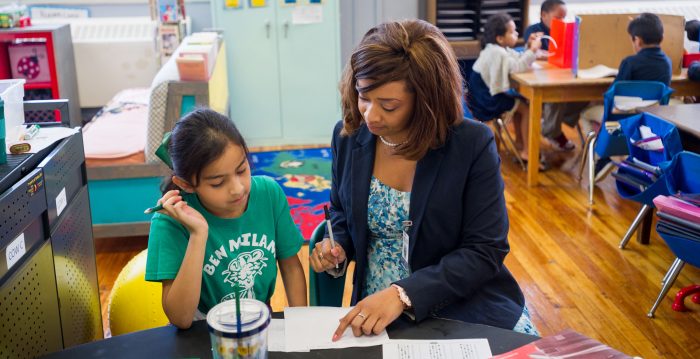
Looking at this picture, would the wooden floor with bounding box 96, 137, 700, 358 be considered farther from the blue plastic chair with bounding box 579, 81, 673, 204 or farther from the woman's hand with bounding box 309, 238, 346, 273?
the woman's hand with bounding box 309, 238, 346, 273

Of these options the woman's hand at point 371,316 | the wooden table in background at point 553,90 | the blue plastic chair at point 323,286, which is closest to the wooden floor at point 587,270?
the wooden table in background at point 553,90

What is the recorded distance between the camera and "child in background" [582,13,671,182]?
427 cm

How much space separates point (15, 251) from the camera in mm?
1545

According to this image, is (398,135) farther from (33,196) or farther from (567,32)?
(567,32)

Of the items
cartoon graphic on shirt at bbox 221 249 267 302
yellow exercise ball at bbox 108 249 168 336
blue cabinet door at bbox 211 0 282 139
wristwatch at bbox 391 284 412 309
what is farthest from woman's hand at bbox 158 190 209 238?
blue cabinet door at bbox 211 0 282 139

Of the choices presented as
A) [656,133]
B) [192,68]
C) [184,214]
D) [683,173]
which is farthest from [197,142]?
[656,133]

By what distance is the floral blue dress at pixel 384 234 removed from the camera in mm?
1784

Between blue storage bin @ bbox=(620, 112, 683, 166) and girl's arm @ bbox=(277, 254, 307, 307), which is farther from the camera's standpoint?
blue storage bin @ bbox=(620, 112, 683, 166)

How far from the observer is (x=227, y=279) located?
1644 mm

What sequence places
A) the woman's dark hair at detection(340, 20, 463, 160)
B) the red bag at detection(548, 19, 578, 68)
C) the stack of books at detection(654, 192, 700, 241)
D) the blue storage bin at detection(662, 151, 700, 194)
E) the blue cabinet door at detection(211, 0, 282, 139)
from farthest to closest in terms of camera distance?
the blue cabinet door at detection(211, 0, 282, 139) < the red bag at detection(548, 19, 578, 68) < the blue storage bin at detection(662, 151, 700, 194) < the stack of books at detection(654, 192, 700, 241) < the woman's dark hair at detection(340, 20, 463, 160)

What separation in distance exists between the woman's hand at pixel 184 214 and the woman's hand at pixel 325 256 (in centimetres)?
33

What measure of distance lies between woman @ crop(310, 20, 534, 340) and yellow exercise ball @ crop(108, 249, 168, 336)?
2.44 ft

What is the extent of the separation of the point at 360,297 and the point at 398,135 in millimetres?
424

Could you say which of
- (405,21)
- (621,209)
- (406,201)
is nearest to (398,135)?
(406,201)
